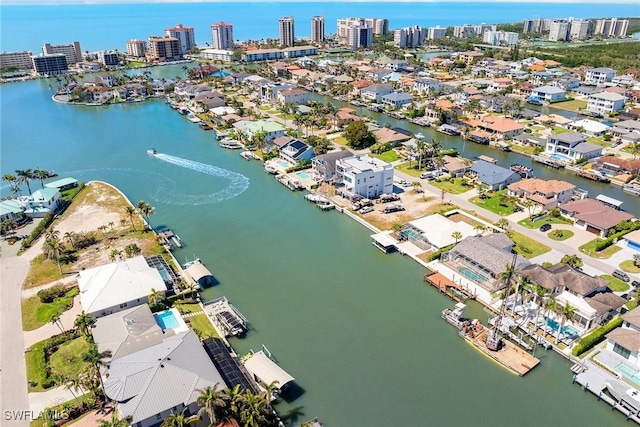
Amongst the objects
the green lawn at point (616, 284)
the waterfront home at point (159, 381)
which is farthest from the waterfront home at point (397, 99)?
the waterfront home at point (159, 381)

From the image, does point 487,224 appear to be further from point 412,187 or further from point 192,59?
point 192,59

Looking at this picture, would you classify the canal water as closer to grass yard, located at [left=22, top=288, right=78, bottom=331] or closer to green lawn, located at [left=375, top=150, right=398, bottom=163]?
grass yard, located at [left=22, top=288, right=78, bottom=331]

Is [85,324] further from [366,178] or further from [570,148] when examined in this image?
[570,148]

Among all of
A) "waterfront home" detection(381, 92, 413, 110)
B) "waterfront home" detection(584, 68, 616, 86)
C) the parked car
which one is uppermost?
"waterfront home" detection(584, 68, 616, 86)

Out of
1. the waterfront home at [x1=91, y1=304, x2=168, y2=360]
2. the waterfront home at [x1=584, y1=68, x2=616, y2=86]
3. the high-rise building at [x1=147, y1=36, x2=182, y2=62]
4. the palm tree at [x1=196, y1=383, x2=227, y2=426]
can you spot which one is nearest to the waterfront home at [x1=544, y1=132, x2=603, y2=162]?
the waterfront home at [x1=584, y1=68, x2=616, y2=86]

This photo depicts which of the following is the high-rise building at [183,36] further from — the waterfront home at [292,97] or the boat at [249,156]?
the boat at [249,156]
